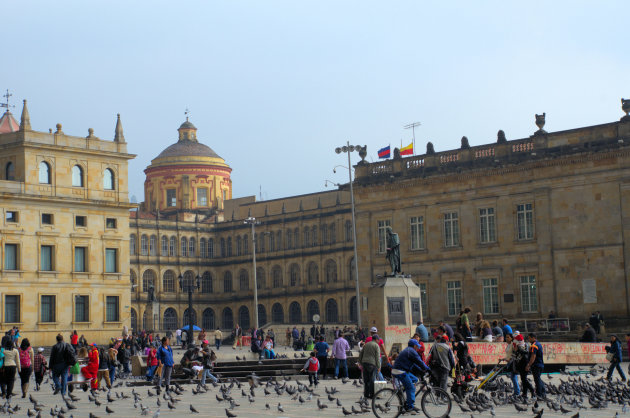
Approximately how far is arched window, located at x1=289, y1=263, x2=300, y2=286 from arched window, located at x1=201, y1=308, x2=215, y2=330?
993 cm

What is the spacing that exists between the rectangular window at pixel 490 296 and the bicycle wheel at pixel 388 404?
29.8 meters

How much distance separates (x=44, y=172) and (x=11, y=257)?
5.72 meters

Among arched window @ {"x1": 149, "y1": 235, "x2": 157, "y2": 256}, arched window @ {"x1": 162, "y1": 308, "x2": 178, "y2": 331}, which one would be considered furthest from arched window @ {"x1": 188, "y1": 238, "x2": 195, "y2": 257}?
arched window @ {"x1": 162, "y1": 308, "x2": 178, "y2": 331}

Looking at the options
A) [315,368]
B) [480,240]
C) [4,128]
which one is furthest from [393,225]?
[4,128]

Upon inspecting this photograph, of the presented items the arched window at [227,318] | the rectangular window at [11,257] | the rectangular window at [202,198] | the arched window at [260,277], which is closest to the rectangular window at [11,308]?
the rectangular window at [11,257]

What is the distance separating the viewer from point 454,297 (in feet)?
159

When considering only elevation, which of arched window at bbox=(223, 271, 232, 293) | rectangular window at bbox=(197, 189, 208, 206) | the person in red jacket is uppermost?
rectangular window at bbox=(197, 189, 208, 206)

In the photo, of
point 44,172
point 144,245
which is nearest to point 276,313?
point 144,245

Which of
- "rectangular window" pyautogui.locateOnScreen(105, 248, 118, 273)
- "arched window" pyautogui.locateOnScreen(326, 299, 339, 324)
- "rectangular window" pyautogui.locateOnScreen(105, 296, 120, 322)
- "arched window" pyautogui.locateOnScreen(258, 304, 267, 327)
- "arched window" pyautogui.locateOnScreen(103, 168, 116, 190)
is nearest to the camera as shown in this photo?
"rectangular window" pyautogui.locateOnScreen(105, 296, 120, 322)

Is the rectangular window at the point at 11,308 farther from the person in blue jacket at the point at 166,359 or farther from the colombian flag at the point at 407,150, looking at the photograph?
the person in blue jacket at the point at 166,359

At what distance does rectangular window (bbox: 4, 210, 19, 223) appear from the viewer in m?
62.4

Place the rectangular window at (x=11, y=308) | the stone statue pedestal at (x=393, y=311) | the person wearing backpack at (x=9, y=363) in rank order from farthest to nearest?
the rectangular window at (x=11, y=308) → the stone statue pedestal at (x=393, y=311) → the person wearing backpack at (x=9, y=363)

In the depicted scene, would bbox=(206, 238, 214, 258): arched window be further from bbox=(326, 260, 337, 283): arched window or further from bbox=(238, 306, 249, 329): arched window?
bbox=(326, 260, 337, 283): arched window

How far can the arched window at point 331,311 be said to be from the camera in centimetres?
9219
